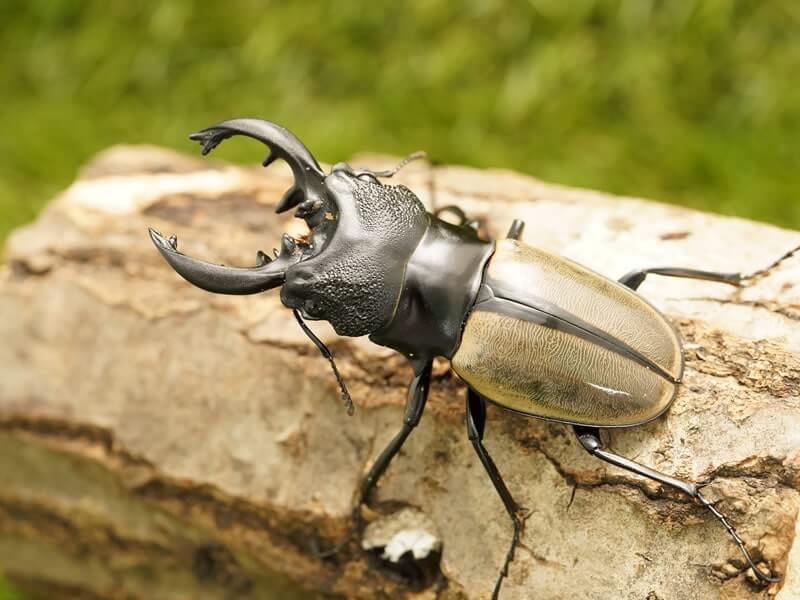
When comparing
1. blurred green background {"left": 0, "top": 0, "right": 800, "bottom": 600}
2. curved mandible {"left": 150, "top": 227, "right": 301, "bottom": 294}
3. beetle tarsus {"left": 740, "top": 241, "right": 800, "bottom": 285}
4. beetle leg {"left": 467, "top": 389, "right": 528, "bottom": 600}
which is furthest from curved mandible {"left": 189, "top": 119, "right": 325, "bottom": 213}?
blurred green background {"left": 0, "top": 0, "right": 800, "bottom": 600}

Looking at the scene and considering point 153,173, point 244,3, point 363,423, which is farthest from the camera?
point 244,3

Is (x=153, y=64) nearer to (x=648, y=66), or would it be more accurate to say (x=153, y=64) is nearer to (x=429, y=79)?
(x=429, y=79)

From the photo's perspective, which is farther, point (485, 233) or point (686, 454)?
point (485, 233)

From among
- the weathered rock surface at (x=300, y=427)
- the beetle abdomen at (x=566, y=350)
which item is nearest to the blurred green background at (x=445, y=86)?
the weathered rock surface at (x=300, y=427)

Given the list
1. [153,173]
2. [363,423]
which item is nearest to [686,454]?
[363,423]

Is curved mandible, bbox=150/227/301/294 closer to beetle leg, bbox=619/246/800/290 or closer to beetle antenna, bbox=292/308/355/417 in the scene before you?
beetle antenna, bbox=292/308/355/417

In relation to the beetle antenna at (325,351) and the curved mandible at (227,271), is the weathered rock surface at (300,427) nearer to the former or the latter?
the beetle antenna at (325,351)
